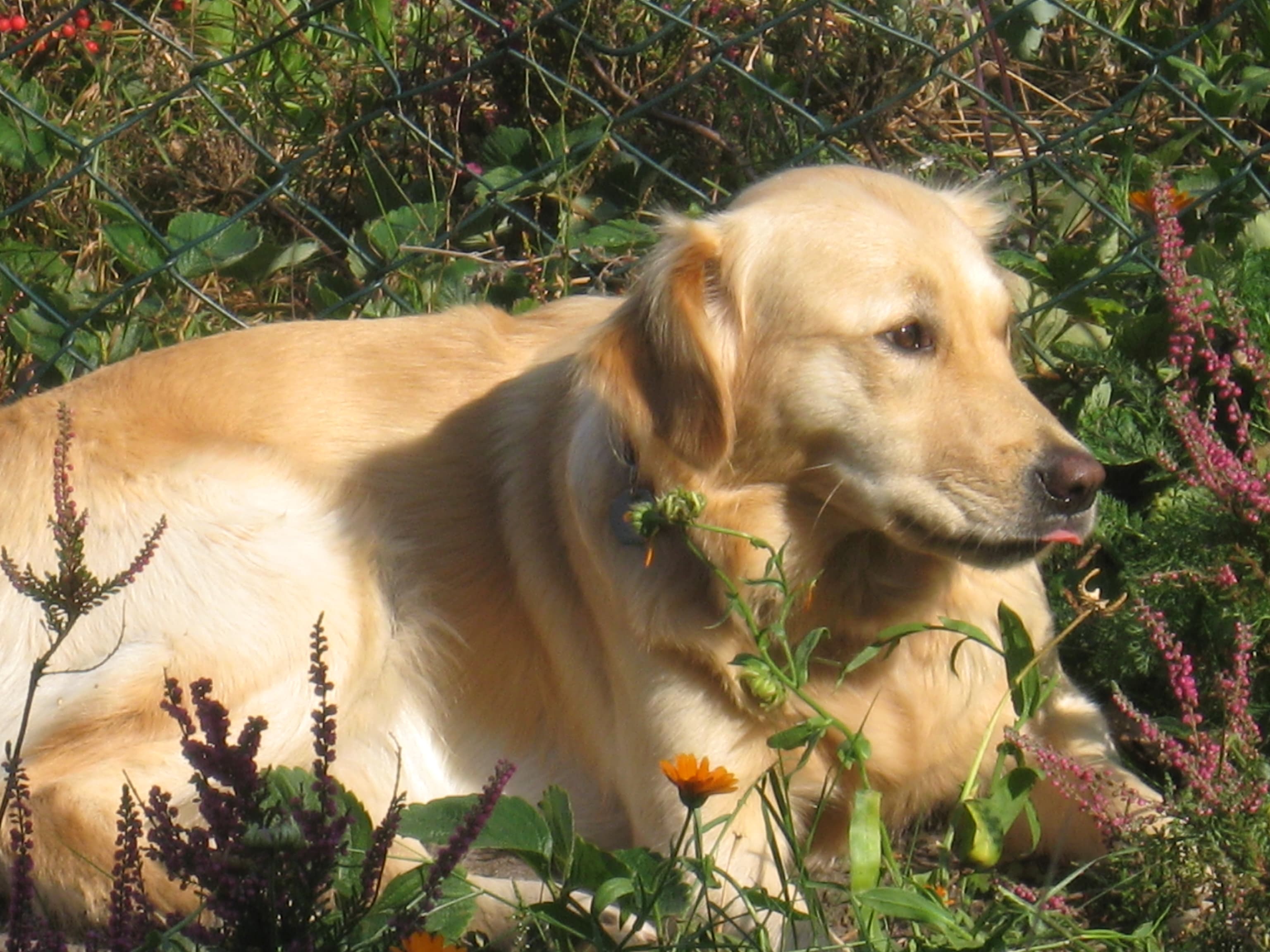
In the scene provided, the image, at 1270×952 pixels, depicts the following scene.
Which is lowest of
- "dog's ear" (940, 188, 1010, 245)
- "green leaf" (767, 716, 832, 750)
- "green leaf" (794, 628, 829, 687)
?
"green leaf" (767, 716, 832, 750)

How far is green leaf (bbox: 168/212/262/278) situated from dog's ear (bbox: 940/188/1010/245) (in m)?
1.87

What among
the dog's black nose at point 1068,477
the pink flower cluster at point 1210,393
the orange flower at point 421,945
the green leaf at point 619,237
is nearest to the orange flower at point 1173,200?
the pink flower cluster at point 1210,393

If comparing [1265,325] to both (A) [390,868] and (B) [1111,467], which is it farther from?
(A) [390,868]

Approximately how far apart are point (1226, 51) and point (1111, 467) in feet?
5.13

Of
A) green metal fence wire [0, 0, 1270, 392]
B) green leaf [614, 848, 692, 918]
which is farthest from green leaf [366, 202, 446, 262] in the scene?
green leaf [614, 848, 692, 918]

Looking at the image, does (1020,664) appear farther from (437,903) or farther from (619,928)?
(437,903)

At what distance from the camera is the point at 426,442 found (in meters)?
3.04

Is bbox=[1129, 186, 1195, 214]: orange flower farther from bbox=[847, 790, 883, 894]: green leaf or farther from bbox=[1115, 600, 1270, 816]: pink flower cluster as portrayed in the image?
bbox=[847, 790, 883, 894]: green leaf

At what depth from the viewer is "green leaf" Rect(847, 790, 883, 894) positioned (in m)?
1.86

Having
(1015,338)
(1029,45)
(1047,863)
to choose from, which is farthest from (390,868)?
(1029,45)

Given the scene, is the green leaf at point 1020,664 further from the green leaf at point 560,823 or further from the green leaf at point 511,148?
the green leaf at point 511,148

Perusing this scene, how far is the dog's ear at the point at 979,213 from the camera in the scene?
287 centimetres

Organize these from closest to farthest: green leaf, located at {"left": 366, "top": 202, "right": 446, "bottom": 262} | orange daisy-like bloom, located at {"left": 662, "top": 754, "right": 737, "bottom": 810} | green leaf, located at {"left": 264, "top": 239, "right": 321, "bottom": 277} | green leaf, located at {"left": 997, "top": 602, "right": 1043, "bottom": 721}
→ orange daisy-like bloom, located at {"left": 662, "top": 754, "right": 737, "bottom": 810}, green leaf, located at {"left": 997, "top": 602, "right": 1043, "bottom": 721}, green leaf, located at {"left": 366, "top": 202, "right": 446, "bottom": 262}, green leaf, located at {"left": 264, "top": 239, "right": 321, "bottom": 277}

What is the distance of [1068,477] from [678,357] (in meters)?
0.62
